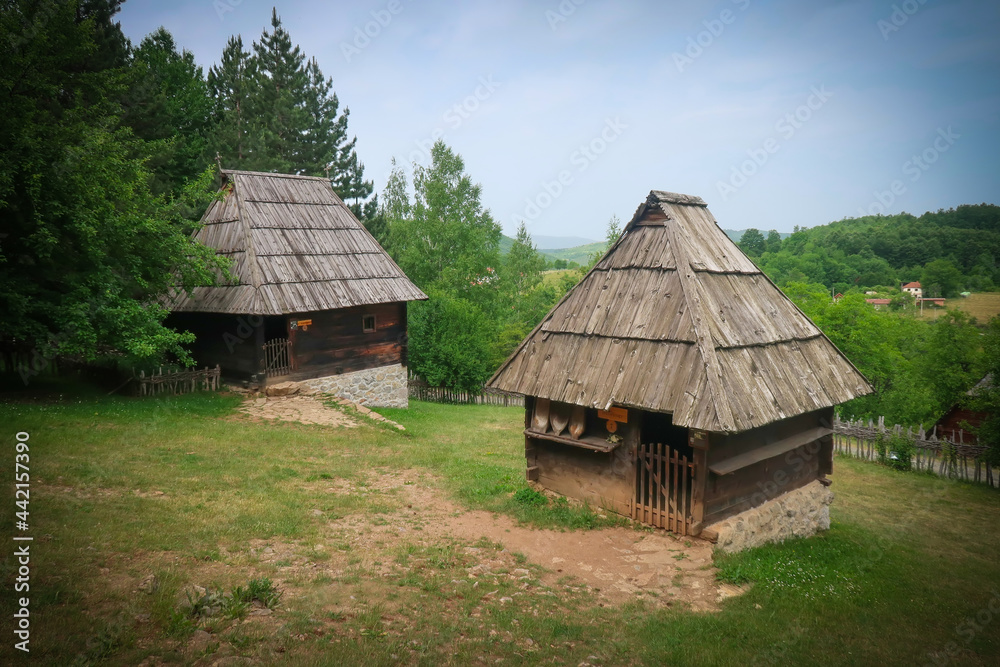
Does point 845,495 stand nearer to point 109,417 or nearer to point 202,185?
point 109,417

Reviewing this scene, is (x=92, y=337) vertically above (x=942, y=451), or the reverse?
(x=92, y=337)

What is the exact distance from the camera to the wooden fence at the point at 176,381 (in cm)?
1480

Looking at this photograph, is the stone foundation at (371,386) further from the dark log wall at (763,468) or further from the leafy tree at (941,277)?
the leafy tree at (941,277)

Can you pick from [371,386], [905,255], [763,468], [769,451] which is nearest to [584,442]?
[769,451]

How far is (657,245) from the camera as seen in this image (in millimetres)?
9836

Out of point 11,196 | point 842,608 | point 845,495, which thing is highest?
point 11,196

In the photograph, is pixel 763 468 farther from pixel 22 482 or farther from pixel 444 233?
pixel 444 233

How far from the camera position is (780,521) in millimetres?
9469

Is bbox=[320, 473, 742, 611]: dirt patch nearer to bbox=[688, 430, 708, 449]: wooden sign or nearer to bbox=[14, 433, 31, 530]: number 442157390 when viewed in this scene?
bbox=[688, 430, 708, 449]: wooden sign

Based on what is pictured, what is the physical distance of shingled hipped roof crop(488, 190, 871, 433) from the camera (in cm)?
805

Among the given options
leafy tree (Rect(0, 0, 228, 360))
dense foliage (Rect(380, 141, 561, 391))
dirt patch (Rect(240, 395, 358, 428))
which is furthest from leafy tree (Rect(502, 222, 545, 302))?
leafy tree (Rect(0, 0, 228, 360))

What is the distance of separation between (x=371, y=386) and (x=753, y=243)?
202 ft

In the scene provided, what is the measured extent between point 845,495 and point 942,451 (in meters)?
7.02

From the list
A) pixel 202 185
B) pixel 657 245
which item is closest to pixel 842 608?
pixel 657 245
